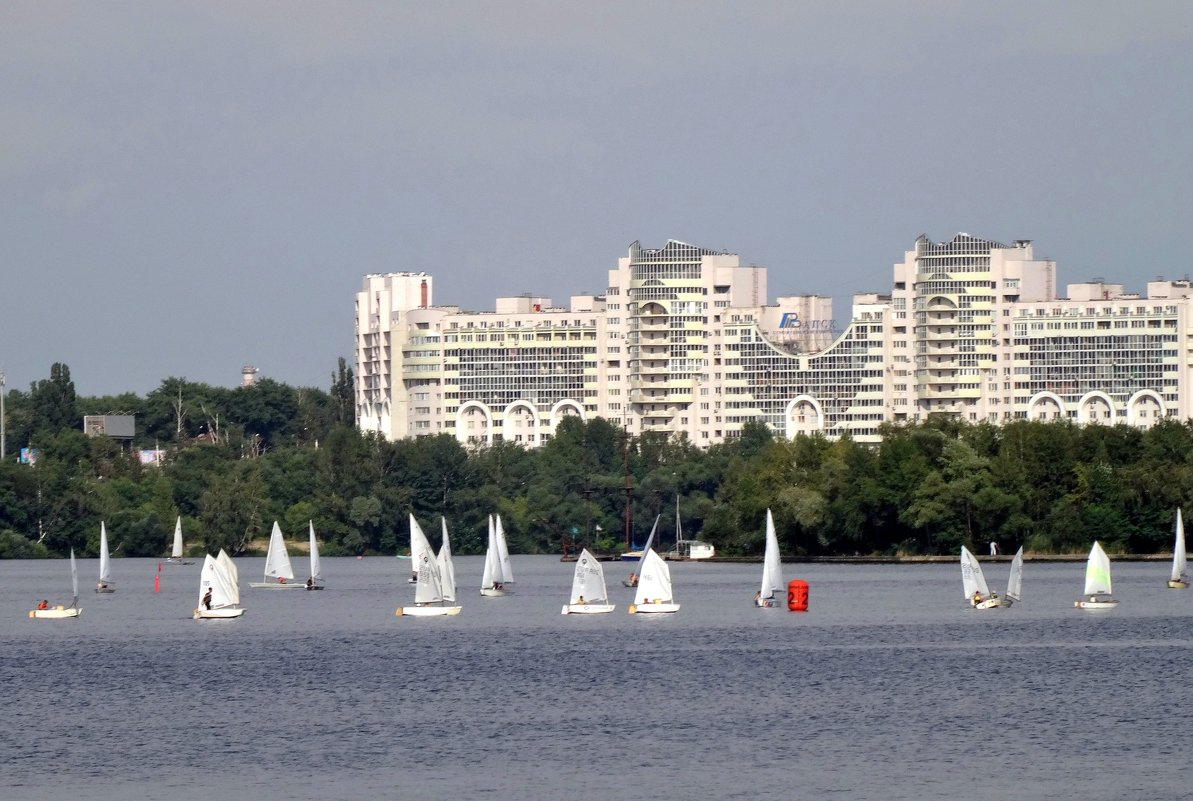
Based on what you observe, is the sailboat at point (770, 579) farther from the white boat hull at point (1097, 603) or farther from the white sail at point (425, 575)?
the white sail at point (425, 575)

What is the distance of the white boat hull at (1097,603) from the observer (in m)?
101

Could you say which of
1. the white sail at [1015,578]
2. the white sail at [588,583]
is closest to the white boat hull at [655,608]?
the white sail at [588,583]

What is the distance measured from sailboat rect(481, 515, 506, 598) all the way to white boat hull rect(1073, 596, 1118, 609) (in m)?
31.2

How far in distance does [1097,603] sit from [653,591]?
19622 mm

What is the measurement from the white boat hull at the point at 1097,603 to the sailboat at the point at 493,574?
31.2 meters

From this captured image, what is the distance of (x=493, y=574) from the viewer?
12138cm

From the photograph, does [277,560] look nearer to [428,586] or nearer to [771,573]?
[428,586]

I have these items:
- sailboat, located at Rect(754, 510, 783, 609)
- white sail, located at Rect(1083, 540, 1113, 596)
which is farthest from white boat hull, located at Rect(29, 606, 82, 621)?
white sail, located at Rect(1083, 540, 1113, 596)

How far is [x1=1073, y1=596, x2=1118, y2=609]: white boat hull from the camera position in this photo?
101 m

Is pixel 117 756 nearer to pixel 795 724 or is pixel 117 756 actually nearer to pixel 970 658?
pixel 795 724

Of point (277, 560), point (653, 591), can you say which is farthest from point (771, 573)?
point (277, 560)

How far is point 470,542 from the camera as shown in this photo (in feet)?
646

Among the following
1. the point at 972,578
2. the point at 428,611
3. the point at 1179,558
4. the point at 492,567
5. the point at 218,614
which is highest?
the point at 1179,558

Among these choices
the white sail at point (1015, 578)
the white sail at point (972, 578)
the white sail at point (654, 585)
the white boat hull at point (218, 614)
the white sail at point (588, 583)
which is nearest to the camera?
the white sail at point (1015, 578)
